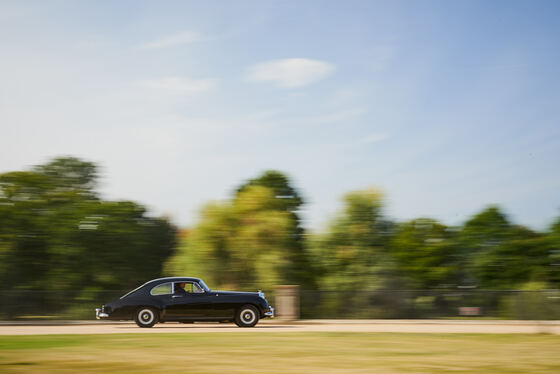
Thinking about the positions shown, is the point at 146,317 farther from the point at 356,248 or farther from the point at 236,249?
the point at 356,248

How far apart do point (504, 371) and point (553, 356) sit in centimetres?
264

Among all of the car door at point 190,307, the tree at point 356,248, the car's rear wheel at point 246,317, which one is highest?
the tree at point 356,248

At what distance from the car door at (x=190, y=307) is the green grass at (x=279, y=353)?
9.20 feet

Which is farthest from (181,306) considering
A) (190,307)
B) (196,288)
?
(196,288)

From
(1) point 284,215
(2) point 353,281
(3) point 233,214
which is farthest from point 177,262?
(2) point 353,281

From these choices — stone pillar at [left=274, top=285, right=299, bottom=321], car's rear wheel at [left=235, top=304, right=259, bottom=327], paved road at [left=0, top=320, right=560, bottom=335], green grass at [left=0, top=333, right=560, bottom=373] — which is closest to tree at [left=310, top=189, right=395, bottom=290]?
stone pillar at [left=274, top=285, right=299, bottom=321]

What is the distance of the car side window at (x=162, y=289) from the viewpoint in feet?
64.0

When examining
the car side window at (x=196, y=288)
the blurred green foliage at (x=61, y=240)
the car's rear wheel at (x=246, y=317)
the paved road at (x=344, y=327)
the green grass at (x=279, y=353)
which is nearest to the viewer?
the green grass at (x=279, y=353)

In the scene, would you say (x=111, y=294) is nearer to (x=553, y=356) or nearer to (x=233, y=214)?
(x=233, y=214)

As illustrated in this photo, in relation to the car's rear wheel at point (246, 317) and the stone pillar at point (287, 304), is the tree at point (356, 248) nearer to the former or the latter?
the stone pillar at point (287, 304)

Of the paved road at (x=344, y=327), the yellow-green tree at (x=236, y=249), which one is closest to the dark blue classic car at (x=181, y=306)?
the paved road at (x=344, y=327)

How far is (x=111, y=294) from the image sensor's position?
86.6 ft

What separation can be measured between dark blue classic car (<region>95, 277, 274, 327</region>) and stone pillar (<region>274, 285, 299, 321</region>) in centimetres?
423

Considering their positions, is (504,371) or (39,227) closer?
(504,371)
